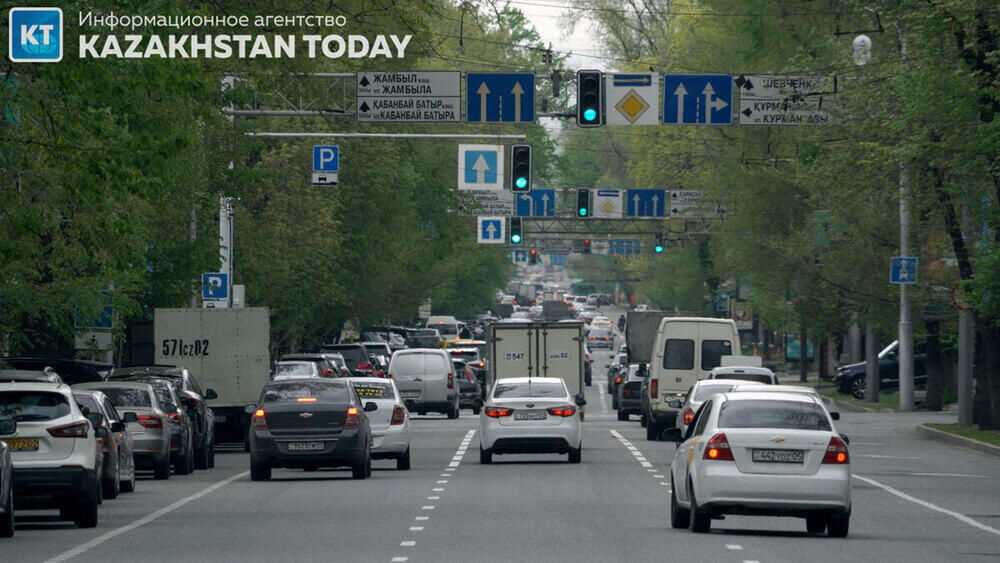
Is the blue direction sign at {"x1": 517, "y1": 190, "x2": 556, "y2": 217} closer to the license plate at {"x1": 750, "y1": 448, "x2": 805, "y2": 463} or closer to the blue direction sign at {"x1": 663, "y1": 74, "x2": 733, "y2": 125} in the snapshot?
the blue direction sign at {"x1": 663, "y1": 74, "x2": 733, "y2": 125}

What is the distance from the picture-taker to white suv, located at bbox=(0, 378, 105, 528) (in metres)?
18.8

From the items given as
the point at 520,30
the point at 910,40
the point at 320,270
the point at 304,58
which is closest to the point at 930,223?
the point at 910,40

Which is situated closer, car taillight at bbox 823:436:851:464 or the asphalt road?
the asphalt road

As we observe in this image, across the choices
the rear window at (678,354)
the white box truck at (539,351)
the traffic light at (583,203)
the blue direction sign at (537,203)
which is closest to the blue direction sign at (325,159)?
the white box truck at (539,351)

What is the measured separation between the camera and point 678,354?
3866 cm

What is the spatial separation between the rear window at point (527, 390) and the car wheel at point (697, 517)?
1219cm

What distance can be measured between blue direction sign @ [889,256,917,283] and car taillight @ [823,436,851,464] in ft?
95.7

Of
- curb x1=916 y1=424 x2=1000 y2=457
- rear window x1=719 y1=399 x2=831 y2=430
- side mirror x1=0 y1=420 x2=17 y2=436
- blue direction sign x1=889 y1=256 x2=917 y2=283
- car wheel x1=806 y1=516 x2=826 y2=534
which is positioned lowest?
curb x1=916 y1=424 x2=1000 y2=457

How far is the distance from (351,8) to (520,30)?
300ft

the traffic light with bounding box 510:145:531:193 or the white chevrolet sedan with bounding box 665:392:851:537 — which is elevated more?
the traffic light with bounding box 510:145:531:193

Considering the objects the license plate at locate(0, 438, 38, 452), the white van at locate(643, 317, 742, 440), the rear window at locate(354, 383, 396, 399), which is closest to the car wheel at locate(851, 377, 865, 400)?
the white van at locate(643, 317, 742, 440)

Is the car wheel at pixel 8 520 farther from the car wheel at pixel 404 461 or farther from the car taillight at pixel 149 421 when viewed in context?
the car wheel at pixel 404 461

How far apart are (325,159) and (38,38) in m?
26.0

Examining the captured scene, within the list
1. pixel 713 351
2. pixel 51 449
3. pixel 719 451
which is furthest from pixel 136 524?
pixel 713 351
